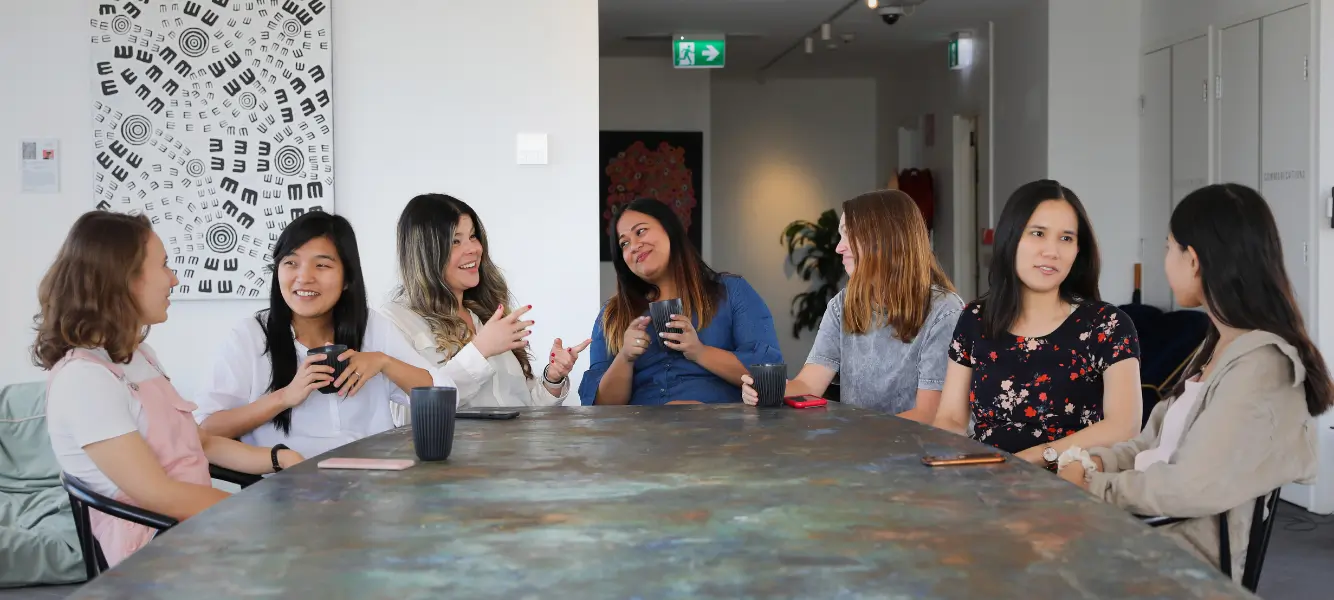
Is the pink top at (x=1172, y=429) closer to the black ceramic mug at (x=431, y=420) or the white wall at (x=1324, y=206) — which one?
the black ceramic mug at (x=431, y=420)

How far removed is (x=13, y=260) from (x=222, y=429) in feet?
8.89

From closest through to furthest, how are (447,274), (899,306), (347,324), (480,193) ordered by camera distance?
1. (347,324)
2. (899,306)
3. (447,274)
4. (480,193)

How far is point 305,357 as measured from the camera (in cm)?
273

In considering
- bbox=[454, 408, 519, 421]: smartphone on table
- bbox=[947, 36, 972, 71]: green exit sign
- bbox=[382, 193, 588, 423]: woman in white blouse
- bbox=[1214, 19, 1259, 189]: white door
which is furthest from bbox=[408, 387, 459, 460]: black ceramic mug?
bbox=[947, 36, 972, 71]: green exit sign

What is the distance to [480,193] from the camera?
4.83 m

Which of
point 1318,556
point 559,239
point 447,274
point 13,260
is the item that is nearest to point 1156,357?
point 1318,556

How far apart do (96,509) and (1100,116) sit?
6594mm

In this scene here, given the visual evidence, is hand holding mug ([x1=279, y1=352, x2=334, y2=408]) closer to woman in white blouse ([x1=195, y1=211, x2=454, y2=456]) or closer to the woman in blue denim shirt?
woman in white blouse ([x1=195, y1=211, x2=454, y2=456])

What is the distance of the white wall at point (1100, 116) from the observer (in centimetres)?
730

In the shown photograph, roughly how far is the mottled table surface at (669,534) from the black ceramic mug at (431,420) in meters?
0.04

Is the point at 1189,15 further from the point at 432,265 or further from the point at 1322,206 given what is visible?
the point at 432,265

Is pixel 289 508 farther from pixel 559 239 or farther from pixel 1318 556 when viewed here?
pixel 1318 556

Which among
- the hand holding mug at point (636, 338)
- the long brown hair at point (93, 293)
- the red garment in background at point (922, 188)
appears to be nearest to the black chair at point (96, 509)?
the long brown hair at point (93, 293)

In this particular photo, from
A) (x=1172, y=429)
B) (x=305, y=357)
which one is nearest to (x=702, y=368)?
(x=305, y=357)
